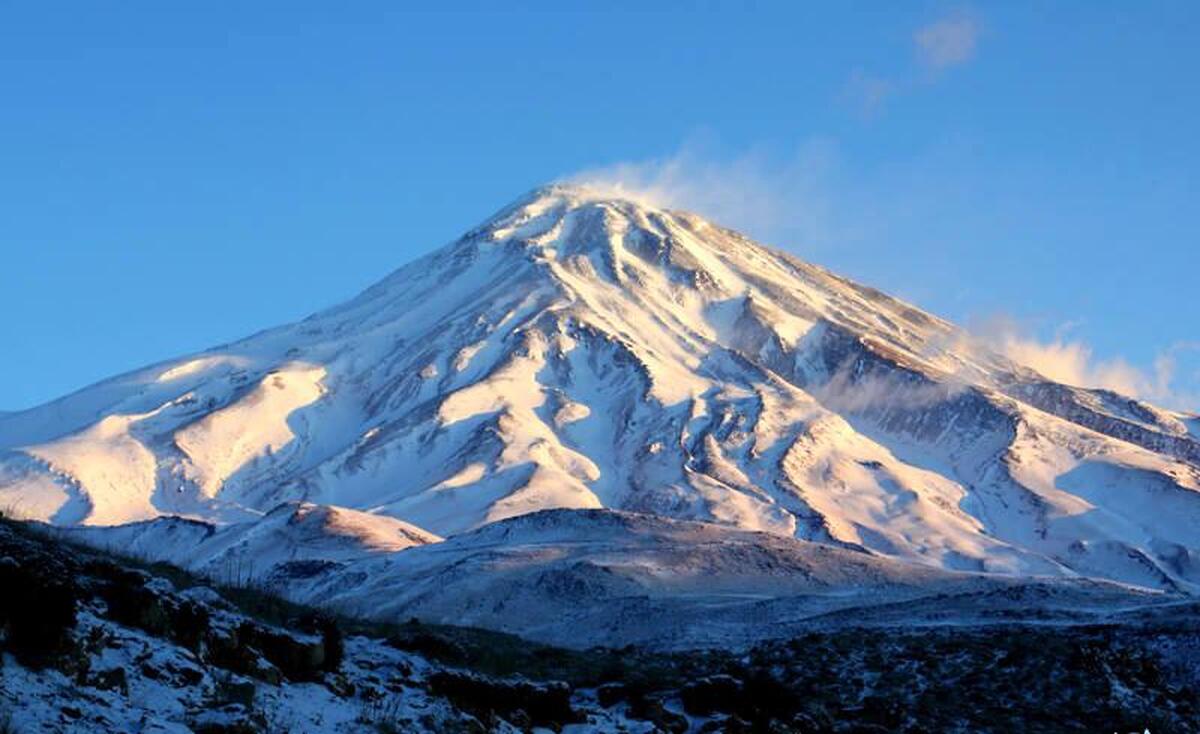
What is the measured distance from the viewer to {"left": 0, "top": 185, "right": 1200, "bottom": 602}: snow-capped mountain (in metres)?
108

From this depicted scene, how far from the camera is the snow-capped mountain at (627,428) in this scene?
10750 centimetres

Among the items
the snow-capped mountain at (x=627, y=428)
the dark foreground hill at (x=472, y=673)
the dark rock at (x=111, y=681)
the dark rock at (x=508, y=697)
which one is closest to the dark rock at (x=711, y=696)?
the dark foreground hill at (x=472, y=673)

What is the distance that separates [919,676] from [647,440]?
103829 millimetres

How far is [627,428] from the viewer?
128625 mm

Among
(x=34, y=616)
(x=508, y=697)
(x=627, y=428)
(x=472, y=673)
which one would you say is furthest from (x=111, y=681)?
(x=627, y=428)

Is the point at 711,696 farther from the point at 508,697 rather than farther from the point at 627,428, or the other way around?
the point at 627,428

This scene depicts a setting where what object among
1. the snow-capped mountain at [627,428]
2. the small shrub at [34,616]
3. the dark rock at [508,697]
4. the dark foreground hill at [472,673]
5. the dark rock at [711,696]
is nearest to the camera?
the small shrub at [34,616]

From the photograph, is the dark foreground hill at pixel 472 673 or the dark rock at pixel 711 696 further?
the dark rock at pixel 711 696

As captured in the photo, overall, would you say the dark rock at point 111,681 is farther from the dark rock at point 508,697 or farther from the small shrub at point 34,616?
the dark rock at point 508,697

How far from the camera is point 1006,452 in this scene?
128375 millimetres

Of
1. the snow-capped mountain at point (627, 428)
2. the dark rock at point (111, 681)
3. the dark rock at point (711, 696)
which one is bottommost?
the dark rock at point (711, 696)

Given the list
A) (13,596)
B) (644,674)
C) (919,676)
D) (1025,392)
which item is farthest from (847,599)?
(1025,392)

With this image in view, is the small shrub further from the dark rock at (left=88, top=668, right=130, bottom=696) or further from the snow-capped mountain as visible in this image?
the snow-capped mountain

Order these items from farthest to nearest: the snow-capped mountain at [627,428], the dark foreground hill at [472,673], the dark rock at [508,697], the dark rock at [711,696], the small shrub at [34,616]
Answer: the snow-capped mountain at [627,428] < the dark rock at [711,696] < the dark rock at [508,697] < the dark foreground hill at [472,673] < the small shrub at [34,616]
